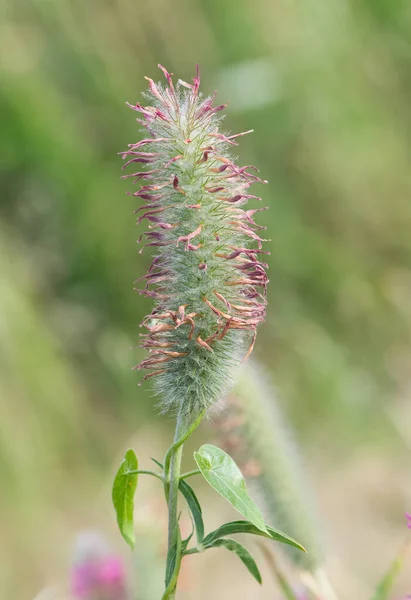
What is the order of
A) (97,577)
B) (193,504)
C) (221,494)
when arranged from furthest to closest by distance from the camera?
(97,577) → (193,504) → (221,494)

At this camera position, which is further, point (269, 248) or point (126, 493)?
point (269, 248)

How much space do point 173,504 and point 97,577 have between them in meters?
0.96

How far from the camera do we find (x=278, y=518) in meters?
1.28

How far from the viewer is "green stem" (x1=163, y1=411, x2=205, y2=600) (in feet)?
2.45

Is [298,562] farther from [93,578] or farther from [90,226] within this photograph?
[90,226]

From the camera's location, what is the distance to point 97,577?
1.62 metres

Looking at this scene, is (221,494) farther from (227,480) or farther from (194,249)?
(194,249)

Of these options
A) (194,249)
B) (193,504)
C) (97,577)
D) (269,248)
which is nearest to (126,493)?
(193,504)

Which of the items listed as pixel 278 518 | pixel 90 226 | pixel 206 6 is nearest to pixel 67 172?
pixel 90 226

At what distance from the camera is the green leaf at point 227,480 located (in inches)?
28.0

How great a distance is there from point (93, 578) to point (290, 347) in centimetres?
278

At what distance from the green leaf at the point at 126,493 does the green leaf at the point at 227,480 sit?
0.12 m

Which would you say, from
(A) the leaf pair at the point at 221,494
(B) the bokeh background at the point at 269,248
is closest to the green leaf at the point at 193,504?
(A) the leaf pair at the point at 221,494

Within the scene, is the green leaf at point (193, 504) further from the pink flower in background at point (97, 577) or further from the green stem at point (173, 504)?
the pink flower in background at point (97, 577)
